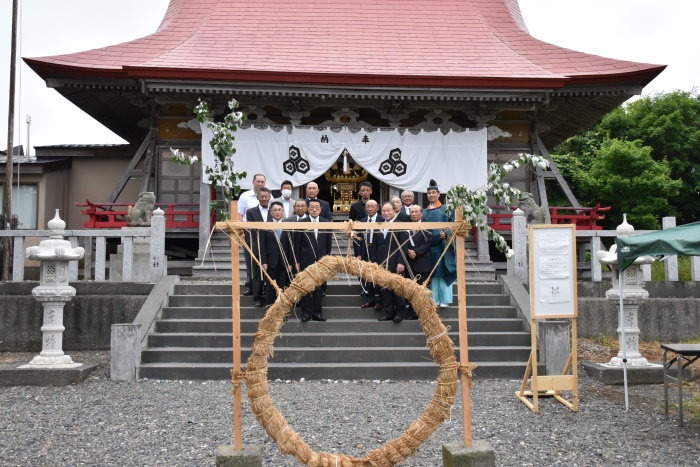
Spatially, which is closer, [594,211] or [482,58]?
[594,211]

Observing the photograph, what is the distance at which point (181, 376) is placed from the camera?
6.82 metres

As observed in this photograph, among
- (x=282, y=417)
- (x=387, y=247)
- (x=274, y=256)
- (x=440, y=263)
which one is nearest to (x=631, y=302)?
(x=440, y=263)

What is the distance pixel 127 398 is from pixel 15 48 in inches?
394

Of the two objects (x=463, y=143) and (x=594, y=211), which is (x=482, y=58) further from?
(x=594, y=211)

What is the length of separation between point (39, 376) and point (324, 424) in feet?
11.7

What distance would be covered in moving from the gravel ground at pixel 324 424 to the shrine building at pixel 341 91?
4866mm

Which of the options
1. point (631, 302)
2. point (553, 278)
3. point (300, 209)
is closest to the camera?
point (553, 278)

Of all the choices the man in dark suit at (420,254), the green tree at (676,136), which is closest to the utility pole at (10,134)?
the man in dark suit at (420,254)

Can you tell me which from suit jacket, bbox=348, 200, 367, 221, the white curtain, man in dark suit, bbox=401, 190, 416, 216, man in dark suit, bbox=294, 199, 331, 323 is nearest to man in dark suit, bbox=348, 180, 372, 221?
suit jacket, bbox=348, 200, 367, 221

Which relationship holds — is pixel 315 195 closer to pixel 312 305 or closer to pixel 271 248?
pixel 271 248

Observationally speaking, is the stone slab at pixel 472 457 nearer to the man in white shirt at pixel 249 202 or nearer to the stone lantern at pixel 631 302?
the stone lantern at pixel 631 302

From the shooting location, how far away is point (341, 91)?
35.8ft

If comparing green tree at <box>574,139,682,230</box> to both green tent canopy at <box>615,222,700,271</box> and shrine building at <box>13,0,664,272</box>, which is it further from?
green tent canopy at <box>615,222,700,271</box>

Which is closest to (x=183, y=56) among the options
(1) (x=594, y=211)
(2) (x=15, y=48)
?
(2) (x=15, y=48)
